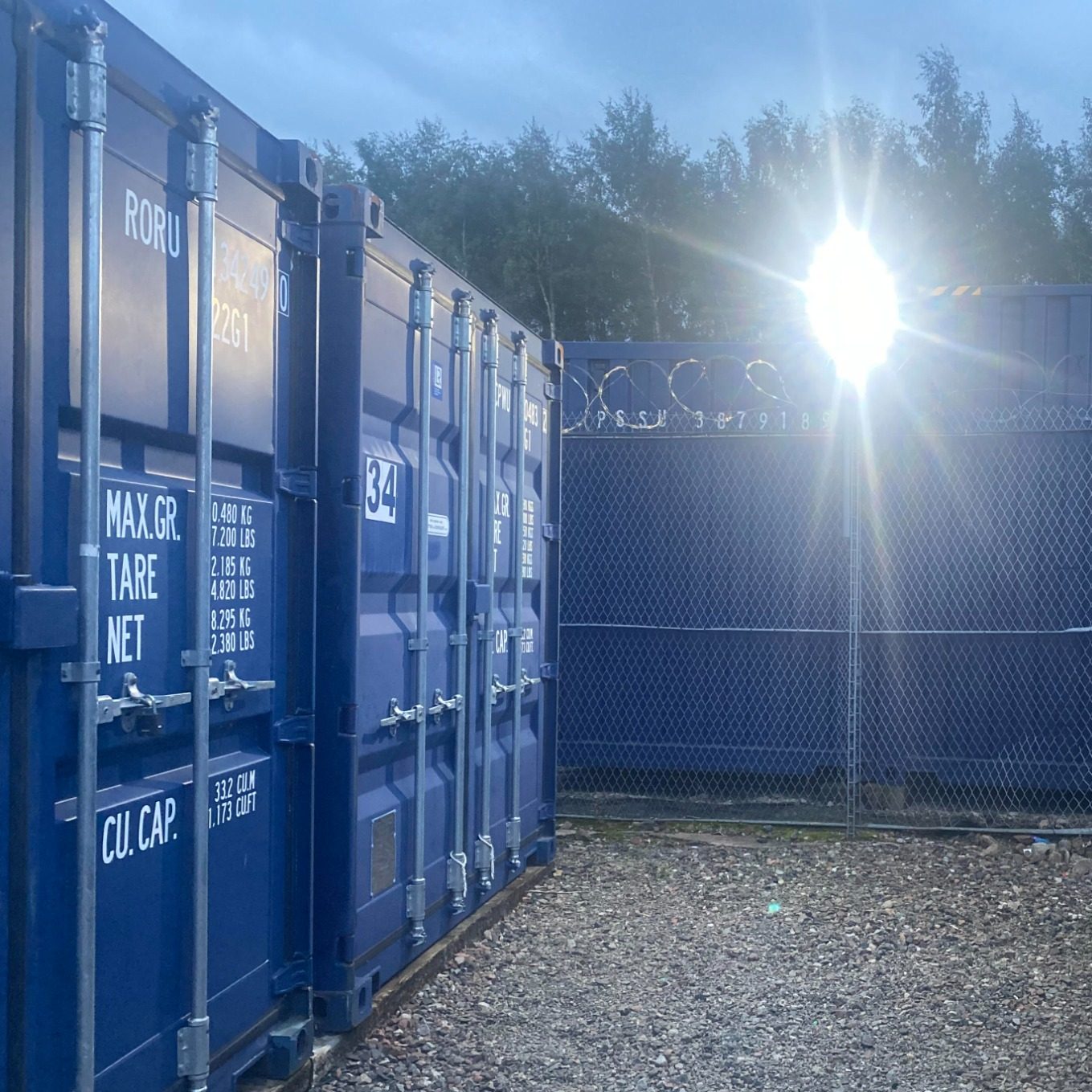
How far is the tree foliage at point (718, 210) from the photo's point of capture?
33.5 metres

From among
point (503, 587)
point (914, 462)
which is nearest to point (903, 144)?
point (914, 462)

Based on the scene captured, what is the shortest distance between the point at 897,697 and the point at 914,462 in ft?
5.44

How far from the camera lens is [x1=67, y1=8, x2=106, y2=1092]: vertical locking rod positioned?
2.66 meters

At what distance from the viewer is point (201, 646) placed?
10.6 feet

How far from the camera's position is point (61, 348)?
2668 millimetres

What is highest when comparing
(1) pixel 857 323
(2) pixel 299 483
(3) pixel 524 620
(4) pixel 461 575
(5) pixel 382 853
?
(1) pixel 857 323

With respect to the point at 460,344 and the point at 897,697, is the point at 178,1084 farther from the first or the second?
the point at 897,697

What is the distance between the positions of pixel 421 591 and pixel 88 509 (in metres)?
2.26

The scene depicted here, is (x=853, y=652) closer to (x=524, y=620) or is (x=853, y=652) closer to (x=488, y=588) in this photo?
(x=524, y=620)

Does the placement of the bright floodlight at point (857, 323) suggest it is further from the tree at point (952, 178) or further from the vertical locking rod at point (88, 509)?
the tree at point (952, 178)

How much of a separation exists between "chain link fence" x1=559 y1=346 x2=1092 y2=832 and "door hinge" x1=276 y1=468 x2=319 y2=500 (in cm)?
518

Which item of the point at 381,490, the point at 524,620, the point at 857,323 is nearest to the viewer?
the point at 381,490

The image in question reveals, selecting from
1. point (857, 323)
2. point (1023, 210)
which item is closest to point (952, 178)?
point (1023, 210)

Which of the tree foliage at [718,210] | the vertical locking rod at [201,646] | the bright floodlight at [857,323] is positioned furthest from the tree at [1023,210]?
the vertical locking rod at [201,646]
